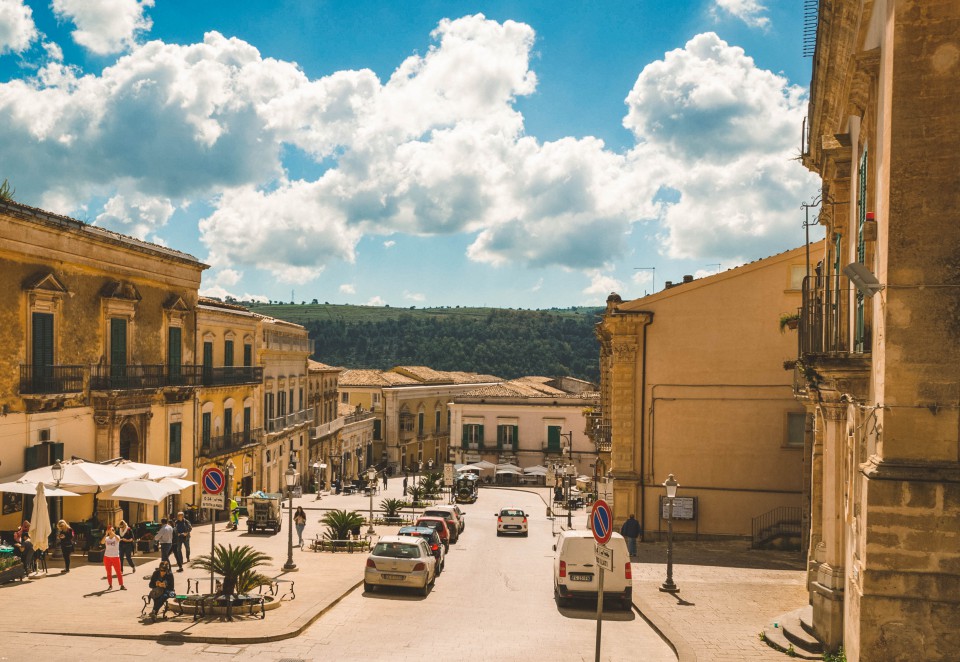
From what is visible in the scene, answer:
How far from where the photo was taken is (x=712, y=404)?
96.1 ft

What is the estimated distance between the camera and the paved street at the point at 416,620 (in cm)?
1327

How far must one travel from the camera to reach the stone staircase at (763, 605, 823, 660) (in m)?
13.2

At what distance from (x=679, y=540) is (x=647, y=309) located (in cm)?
799

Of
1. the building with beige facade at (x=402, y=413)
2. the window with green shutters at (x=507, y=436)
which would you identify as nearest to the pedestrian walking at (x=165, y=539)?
the window with green shutters at (x=507, y=436)

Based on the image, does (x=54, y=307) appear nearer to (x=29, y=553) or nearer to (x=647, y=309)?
(x=29, y=553)

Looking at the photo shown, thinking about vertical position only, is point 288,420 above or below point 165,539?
above

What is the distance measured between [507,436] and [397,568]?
51.2m

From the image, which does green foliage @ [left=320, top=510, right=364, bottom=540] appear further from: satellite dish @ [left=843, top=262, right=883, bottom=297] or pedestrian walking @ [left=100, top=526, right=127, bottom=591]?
satellite dish @ [left=843, top=262, right=883, bottom=297]

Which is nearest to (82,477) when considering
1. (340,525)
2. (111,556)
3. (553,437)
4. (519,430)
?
(111,556)

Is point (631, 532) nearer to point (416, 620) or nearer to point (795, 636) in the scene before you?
point (416, 620)

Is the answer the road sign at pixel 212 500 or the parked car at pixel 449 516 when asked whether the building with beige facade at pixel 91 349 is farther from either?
the parked car at pixel 449 516

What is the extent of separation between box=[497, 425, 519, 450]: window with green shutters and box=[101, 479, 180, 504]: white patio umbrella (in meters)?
48.3

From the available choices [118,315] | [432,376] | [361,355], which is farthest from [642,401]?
[361,355]

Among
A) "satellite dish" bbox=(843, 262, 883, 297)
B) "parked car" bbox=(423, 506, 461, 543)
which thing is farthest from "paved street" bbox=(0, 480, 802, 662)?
"parked car" bbox=(423, 506, 461, 543)
